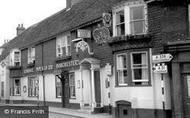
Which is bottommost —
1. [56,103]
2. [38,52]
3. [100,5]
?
[56,103]

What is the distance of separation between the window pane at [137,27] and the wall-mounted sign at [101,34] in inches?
94.4

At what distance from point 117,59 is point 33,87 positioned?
16893 mm

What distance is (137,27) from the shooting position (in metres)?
18.2

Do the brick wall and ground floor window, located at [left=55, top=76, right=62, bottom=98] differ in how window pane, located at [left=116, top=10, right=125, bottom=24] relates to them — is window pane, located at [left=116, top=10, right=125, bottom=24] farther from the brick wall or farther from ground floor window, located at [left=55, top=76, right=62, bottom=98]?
ground floor window, located at [left=55, top=76, right=62, bottom=98]

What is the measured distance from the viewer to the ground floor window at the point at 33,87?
32.6 metres

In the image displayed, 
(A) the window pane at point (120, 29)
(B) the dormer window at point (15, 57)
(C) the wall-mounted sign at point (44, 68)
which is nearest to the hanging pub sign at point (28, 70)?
(C) the wall-mounted sign at point (44, 68)

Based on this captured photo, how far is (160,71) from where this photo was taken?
52.4ft

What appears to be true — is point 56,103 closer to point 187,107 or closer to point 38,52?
point 38,52

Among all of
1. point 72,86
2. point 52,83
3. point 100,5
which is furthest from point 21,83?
point 100,5

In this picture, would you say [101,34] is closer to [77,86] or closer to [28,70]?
[77,86]

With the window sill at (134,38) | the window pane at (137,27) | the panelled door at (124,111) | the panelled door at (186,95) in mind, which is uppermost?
the window pane at (137,27)

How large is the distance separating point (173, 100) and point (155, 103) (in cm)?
117

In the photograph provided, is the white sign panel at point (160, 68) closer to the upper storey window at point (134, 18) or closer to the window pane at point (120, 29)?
the upper storey window at point (134, 18)

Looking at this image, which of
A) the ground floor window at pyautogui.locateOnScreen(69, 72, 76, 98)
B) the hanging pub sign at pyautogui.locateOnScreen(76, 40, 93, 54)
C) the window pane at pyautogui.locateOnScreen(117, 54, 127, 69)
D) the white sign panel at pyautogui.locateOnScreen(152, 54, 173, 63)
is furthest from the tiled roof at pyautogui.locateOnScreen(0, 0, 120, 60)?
the white sign panel at pyautogui.locateOnScreen(152, 54, 173, 63)
